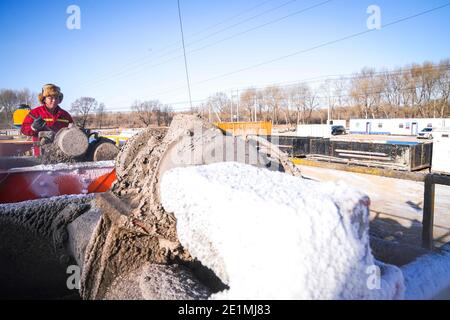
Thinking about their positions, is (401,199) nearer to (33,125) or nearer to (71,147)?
(71,147)

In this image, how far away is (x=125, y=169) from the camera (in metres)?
2.22

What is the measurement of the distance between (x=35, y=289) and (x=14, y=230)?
56 centimetres

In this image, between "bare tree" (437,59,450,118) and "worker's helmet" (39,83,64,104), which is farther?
"bare tree" (437,59,450,118)

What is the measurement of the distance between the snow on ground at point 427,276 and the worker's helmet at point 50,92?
622 centimetres

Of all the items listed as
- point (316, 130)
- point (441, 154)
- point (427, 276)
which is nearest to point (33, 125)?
point (427, 276)

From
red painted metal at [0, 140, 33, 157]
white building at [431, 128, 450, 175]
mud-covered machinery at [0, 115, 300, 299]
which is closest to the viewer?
mud-covered machinery at [0, 115, 300, 299]

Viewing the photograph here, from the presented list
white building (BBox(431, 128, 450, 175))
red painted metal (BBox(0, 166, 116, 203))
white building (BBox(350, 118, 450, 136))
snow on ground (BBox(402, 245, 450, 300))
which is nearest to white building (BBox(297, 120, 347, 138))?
white building (BBox(350, 118, 450, 136))

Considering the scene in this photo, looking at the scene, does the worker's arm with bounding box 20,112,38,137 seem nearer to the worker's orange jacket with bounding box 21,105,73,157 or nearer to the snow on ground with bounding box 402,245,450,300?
the worker's orange jacket with bounding box 21,105,73,157

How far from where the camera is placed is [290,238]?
86 cm

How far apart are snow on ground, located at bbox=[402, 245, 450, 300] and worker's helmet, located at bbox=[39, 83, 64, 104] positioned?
20.4 ft

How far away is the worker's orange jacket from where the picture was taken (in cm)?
586

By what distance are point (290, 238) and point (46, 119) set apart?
249 inches

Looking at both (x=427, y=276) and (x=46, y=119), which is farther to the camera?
(x=46, y=119)
